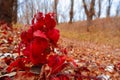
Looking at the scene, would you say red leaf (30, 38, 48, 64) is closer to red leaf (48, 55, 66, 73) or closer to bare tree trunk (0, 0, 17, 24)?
red leaf (48, 55, 66, 73)

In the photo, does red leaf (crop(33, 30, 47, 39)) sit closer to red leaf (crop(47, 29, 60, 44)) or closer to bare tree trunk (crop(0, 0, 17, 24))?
red leaf (crop(47, 29, 60, 44))

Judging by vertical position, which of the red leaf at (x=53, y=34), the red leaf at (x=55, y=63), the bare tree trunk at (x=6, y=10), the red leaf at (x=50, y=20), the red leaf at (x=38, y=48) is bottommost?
the red leaf at (x=55, y=63)

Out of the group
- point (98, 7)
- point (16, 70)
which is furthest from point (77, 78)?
point (98, 7)

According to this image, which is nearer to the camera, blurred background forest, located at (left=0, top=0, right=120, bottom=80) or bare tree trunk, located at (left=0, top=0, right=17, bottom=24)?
blurred background forest, located at (left=0, top=0, right=120, bottom=80)

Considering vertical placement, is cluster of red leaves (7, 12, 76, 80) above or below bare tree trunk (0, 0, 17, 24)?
below

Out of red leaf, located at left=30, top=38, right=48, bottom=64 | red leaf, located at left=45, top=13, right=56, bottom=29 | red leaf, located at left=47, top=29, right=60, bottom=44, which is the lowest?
red leaf, located at left=30, top=38, right=48, bottom=64

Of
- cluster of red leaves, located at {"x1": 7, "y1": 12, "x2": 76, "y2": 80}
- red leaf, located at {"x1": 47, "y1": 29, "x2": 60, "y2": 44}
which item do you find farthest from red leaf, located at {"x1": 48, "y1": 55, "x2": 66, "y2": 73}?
red leaf, located at {"x1": 47, "y1": 29, "x2": 60, "y2": 44}

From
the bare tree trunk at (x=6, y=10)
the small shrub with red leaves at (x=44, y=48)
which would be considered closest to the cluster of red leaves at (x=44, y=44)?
the small shrub with red leaves at (x=44, y=48)

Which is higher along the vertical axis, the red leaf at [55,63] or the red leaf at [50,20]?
the red leaf at [50,20]

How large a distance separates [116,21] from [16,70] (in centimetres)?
2194

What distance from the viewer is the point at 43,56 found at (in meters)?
2.04

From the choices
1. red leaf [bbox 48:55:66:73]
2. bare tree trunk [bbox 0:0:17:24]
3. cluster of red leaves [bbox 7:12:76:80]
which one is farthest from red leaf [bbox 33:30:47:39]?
bare tree trunk [bbox 0:0:17:24]

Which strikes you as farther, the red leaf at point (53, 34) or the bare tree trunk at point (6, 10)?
the bare tree trunk at point (6, 10)

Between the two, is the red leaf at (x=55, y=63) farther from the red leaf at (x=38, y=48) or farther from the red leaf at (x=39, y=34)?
the red leaf at (x=39, y=34)
